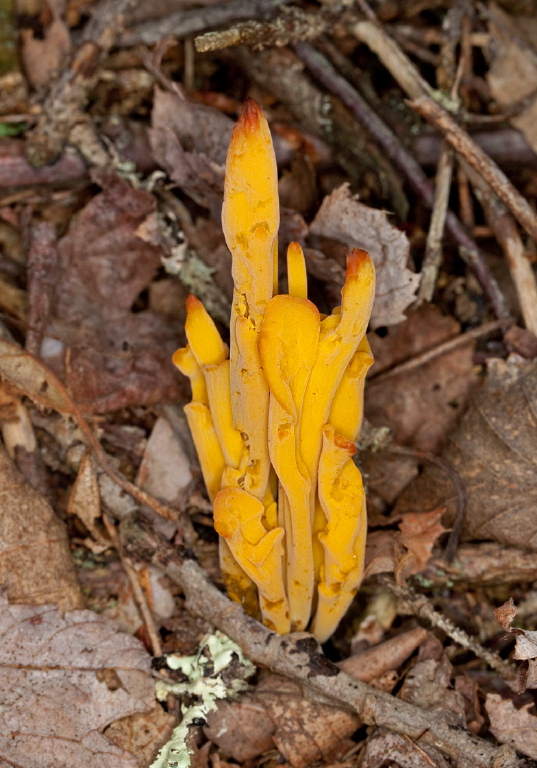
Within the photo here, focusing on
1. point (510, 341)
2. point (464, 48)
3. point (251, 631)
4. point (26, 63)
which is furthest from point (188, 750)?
point (464, 48)

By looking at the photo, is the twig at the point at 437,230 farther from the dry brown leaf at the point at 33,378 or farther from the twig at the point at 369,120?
the dry brown leaf at the point at 33,378

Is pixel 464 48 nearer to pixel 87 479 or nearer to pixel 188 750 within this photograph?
pixel 87 479

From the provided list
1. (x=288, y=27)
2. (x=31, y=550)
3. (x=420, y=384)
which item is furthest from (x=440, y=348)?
(x=31, y=550)

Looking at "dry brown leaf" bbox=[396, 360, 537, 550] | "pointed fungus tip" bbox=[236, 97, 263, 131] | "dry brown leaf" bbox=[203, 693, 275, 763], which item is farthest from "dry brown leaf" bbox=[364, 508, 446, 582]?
"pointed fungus tip" bbox=[236, 97, 263, 131]

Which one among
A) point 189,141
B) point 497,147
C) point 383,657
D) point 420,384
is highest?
point 189,141

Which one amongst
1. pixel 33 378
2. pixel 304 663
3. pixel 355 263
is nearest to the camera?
pixel 355 263

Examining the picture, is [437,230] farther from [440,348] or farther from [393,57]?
[393,57]

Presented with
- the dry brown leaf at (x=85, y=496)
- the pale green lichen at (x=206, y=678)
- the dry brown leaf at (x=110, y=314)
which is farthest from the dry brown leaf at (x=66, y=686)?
the dry brown leaf at (x=110, y=314)
